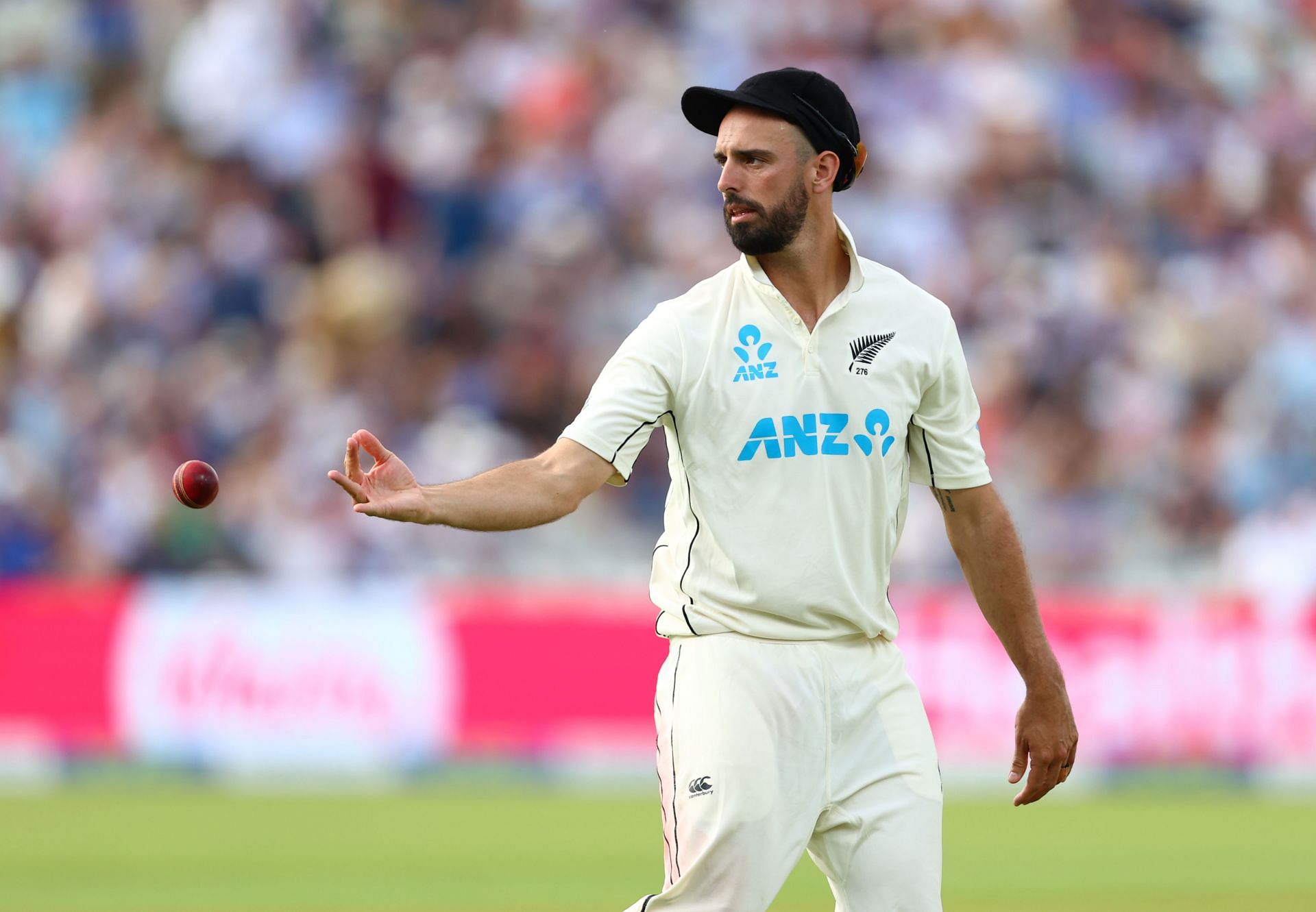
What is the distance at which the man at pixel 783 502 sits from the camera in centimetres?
531

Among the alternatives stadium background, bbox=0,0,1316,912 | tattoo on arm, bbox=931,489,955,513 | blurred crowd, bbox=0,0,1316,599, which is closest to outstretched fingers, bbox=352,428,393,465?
tattoo on arm, bbox=931,489,955,513

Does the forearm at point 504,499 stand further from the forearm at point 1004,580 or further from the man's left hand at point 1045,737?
the man's left hand at point 1045,737

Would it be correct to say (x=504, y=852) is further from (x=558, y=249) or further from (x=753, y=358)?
(x=753, y=358)

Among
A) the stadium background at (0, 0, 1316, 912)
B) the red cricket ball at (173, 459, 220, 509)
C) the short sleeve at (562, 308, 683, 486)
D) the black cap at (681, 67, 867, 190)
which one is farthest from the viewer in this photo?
the stadium background at (0, 0, 1316, 912)

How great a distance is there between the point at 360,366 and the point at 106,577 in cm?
252

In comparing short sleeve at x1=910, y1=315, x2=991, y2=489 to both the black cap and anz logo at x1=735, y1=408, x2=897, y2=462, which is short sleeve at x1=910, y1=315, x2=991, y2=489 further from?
the black cap

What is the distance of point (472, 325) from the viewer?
1688 centimetres

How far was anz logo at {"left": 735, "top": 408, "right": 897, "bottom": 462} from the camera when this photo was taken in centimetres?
542

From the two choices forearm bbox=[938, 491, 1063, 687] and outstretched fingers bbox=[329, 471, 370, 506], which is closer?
outstretched fingers bbox=[329, 471, 370, 506]

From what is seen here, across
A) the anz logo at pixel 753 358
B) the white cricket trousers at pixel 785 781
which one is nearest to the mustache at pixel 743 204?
the anz logo at pixel 753 358

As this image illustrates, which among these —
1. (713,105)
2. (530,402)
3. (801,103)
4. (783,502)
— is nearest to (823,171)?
(801,103)

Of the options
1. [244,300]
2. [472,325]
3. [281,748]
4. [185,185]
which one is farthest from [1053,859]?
[185,185]

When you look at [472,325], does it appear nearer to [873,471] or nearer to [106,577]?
[106,577]

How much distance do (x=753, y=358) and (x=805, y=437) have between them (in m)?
0.25
